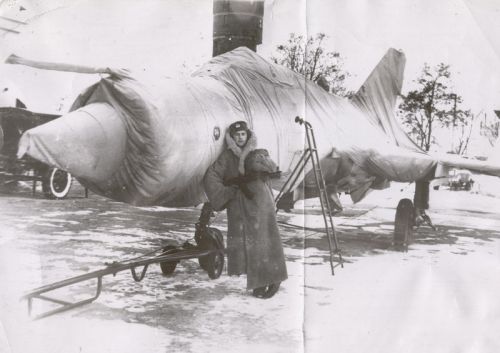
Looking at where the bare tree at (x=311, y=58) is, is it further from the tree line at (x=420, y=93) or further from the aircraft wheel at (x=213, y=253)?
the aircraft wheel at (x=213, y=253)

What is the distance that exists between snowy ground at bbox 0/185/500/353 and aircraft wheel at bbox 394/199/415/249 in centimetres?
2

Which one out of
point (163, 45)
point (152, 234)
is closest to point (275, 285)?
point (152, 234)

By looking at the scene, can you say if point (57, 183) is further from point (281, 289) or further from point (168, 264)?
point (281, 289)

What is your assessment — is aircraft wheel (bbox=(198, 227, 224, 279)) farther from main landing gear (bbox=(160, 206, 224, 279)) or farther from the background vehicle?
the background vehicle

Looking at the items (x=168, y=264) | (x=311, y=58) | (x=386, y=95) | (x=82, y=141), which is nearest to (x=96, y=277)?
(x=168, y=264)

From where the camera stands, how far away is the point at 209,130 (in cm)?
107

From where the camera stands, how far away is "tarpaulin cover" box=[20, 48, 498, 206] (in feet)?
3.19

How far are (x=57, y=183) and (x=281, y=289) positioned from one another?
48 cm

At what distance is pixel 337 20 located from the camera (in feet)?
3.92

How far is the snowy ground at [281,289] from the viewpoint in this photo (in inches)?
42.8

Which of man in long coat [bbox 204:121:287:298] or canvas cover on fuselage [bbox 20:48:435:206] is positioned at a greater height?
canvas cover on fuselage [bbox 20:48:435:206]

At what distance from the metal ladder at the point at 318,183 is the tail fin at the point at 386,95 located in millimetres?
182

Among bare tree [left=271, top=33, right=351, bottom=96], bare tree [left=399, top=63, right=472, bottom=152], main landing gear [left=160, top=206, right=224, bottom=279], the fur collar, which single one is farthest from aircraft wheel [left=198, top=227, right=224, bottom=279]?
bare tree [left=399, top=63, right=472, bottom=152]


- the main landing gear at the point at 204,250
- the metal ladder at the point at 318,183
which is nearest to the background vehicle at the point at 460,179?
the metal ladder at the point at 318,183
